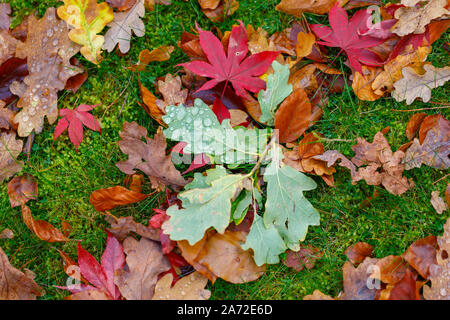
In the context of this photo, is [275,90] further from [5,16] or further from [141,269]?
[5,16]

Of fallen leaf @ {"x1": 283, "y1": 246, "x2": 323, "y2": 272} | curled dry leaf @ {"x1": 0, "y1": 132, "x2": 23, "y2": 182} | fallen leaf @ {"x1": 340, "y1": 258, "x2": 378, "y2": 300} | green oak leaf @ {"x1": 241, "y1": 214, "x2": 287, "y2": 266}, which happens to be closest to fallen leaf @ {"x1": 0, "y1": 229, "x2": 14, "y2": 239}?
curled dry leaf @ {"x1": 0, "y1": 132, "x2": 23, "y2": 182}

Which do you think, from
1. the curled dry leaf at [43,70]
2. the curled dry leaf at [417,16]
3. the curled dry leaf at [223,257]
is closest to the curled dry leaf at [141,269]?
the curled dry leaf at [223,257]

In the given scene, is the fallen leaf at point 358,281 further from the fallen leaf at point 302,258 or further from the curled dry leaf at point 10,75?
the curled dry leaf at point 10,75

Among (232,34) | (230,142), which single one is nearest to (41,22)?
(232,34)

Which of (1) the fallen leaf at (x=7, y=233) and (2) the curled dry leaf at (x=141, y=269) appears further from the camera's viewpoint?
(1) the fallen leaf at (x=7, y=233)

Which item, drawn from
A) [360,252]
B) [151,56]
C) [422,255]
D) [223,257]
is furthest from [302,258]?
[151,56]

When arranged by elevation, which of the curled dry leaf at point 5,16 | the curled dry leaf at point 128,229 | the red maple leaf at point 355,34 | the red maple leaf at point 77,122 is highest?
the curled dry leaf at point 5,16

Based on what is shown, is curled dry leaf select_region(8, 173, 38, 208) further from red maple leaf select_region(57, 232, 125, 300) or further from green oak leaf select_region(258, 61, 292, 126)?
green oak leaf select_region(258, 61, 292, 126)
